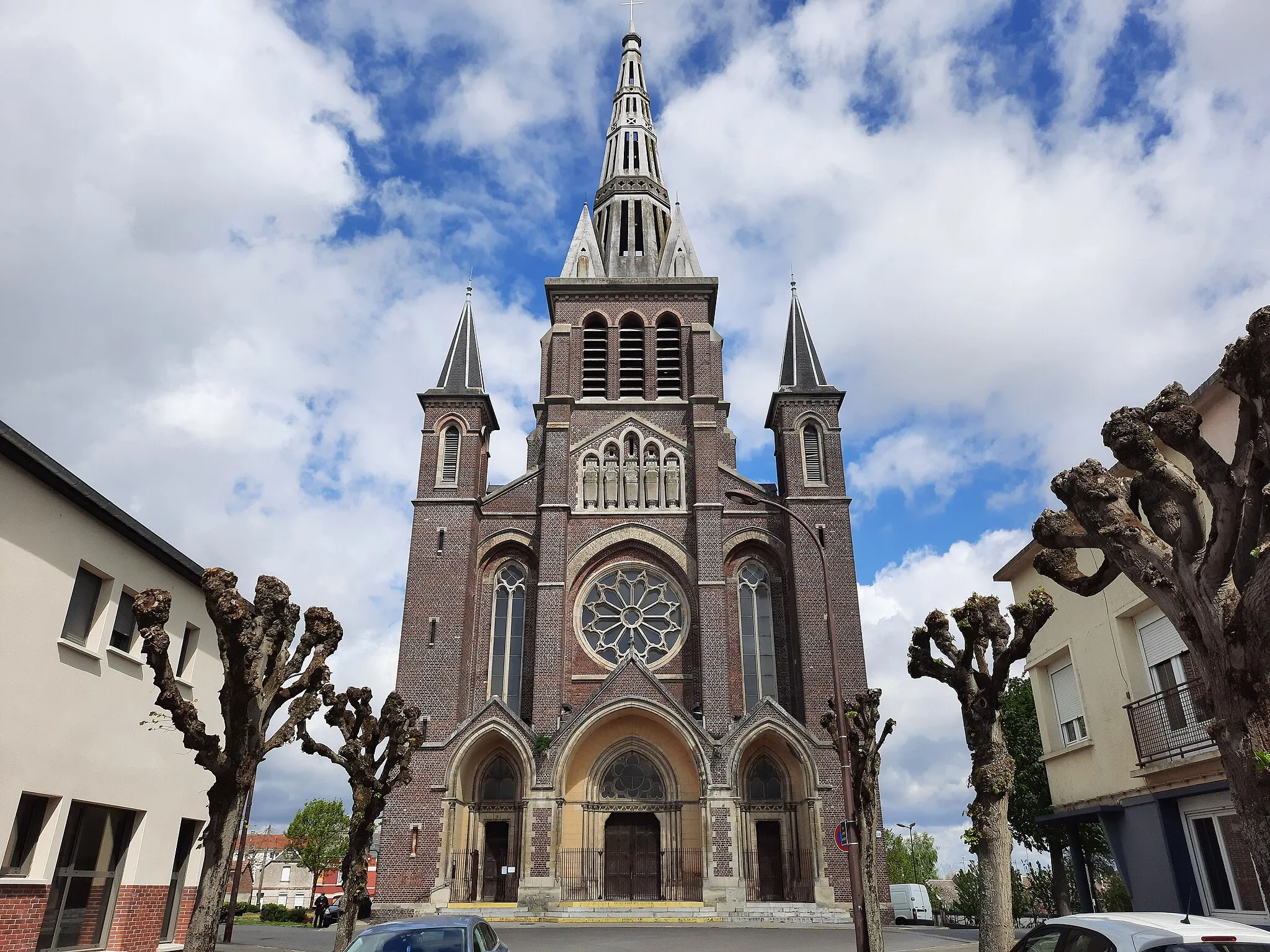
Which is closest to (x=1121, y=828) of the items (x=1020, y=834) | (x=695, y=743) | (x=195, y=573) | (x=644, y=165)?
(x=695, y=743)

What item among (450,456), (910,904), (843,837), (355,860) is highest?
(450,456)

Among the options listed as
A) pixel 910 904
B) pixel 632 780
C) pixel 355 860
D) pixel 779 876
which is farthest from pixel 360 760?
pixel 910 904

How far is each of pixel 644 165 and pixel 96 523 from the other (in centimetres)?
3663

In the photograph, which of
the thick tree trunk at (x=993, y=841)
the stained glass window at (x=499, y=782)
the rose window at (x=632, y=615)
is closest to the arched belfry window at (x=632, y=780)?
the stained glass window at (x=499, y=782)

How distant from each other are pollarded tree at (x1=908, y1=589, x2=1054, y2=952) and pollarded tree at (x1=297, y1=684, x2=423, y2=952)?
34.2 feet

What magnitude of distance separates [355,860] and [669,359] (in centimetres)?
2460

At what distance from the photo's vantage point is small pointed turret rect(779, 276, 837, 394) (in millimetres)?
34844

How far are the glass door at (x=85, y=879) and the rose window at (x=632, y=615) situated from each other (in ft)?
59.6

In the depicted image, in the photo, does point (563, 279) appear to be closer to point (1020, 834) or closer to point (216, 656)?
point (216, 656)

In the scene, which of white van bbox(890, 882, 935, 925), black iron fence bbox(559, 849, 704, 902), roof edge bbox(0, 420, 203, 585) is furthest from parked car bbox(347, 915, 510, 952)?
white van bbox(890, 882, 935, 925)

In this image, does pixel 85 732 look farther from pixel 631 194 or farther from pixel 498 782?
pixel 631 194

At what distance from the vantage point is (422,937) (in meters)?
9.14

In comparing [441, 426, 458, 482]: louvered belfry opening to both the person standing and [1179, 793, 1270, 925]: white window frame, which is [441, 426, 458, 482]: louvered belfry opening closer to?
the person standing

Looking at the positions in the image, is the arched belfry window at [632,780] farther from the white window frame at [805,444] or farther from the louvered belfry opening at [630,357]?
the louvered belfry opening at [630,357]
